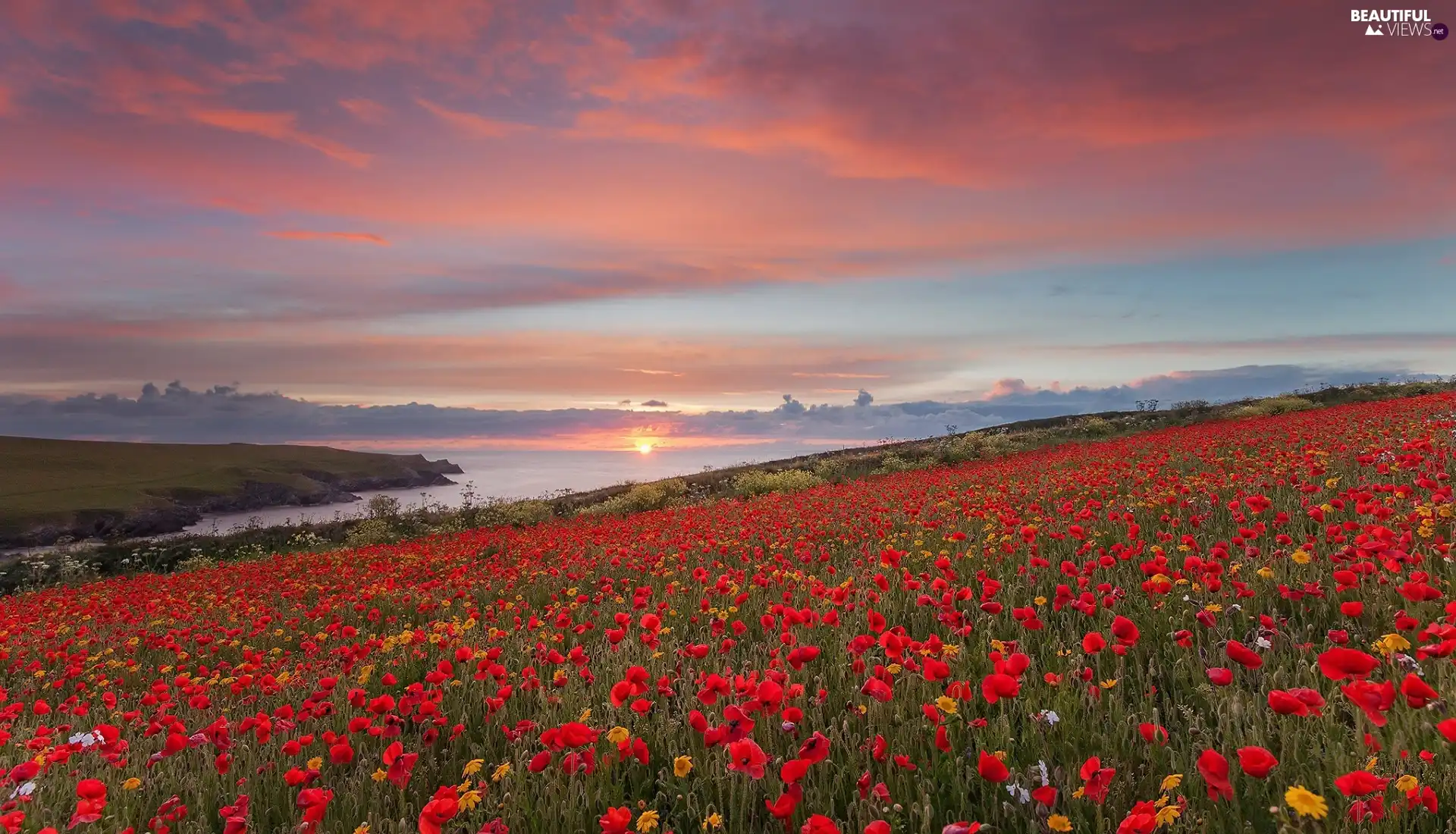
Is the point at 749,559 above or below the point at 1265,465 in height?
below

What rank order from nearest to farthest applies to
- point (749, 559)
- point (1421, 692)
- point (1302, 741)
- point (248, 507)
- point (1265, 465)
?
point (1421, 692)
point (1302, 741)
point (749, 559)
point (1265, 465)
point (248, 507)

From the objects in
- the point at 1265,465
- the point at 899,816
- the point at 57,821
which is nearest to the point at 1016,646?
the point at 899,816

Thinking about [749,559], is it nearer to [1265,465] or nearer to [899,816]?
[899,816]

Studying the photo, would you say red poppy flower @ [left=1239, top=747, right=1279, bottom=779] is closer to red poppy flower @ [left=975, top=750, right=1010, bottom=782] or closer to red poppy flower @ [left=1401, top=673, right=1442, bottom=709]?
red poppy flower @ [left=1401, top=673, right=1442, bottom=709]

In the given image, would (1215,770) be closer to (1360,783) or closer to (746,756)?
(1360,783)

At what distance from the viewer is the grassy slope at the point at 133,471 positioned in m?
58.6

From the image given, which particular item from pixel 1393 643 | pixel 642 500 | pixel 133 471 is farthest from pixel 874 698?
pixel 133 471

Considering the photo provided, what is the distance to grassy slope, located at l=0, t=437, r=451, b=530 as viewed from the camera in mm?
58625

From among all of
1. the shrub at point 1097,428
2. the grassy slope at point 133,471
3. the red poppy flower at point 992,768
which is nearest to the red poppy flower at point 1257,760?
the red poppy flower at point 992,768

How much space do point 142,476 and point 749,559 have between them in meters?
89.0

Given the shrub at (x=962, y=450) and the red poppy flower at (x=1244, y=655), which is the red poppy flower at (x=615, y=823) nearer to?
the red poppy flower at (x=1244, y=655)

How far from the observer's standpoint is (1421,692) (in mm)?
2008

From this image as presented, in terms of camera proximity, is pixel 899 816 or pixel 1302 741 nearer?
pixel 899 816

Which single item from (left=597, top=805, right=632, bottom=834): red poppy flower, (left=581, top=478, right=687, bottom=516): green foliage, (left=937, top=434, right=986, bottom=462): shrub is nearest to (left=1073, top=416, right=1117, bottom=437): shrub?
(left=937, top=434, right=986, bottom=462): shrub
